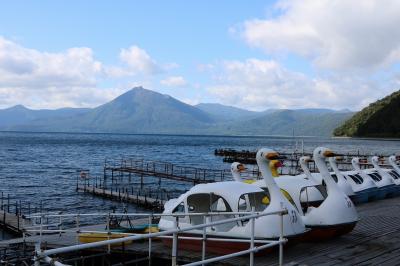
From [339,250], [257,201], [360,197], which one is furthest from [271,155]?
[360,197]

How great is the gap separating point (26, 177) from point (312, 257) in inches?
2185

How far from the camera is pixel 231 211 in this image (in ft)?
41.8

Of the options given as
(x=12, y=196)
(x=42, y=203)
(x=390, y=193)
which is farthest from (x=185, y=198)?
(x=12, y=196)

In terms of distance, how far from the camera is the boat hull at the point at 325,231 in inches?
514

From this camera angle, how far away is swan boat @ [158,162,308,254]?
A: 11336 millimetres

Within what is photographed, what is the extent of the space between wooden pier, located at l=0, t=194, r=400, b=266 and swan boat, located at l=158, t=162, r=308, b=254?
1.49 ft

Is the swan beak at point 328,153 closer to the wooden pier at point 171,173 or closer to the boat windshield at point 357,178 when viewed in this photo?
the boat windshield at point 357,178

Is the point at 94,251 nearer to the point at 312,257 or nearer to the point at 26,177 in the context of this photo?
the point at 312,257

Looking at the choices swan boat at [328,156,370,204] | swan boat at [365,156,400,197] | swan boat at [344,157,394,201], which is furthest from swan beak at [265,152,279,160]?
swan boat at [365,156,400,197]

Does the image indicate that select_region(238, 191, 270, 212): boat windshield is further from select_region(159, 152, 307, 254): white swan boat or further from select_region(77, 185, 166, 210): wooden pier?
select_region(77, 185, 166, 210): wooden pier

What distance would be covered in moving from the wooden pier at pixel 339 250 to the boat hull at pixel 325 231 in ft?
0.74

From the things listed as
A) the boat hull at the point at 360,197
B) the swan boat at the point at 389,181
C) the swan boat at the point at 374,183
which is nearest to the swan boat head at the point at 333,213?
the boat hull at the point at 360,197

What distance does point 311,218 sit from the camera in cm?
1328

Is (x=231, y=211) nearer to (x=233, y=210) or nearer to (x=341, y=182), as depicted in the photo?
(x=233, y=210)
